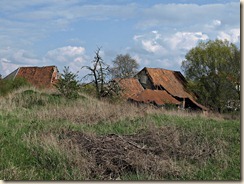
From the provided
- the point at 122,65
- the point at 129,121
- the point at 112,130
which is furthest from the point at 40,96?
the point at 122,65

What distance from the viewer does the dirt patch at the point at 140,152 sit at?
6.66m

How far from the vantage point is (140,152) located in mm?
7398

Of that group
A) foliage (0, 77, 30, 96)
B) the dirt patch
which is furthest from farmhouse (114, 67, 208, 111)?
the dirt patch

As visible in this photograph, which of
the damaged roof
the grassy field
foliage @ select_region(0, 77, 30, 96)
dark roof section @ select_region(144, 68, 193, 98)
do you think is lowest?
the grassy field

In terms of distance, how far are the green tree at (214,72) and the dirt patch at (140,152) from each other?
2929cm

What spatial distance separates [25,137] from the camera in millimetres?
8508

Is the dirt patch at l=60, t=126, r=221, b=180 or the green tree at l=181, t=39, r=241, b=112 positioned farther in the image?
the green tree at l=181, t=39, r=241, b=112

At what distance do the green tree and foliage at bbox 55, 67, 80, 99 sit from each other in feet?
62.4

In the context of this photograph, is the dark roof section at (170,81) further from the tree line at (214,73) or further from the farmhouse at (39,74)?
the farmhouse at (39,74)

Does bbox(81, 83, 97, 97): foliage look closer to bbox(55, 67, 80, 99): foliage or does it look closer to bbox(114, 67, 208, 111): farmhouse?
bbox(55, 67, 80, 99): foliage

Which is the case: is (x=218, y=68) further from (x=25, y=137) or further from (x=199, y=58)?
(x=25, y=137)

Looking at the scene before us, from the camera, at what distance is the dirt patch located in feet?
21.9

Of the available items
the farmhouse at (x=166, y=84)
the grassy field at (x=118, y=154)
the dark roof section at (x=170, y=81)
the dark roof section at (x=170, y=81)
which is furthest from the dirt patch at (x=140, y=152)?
the dark roof section at (x=170, y=81)

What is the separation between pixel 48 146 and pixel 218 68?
3547cm
